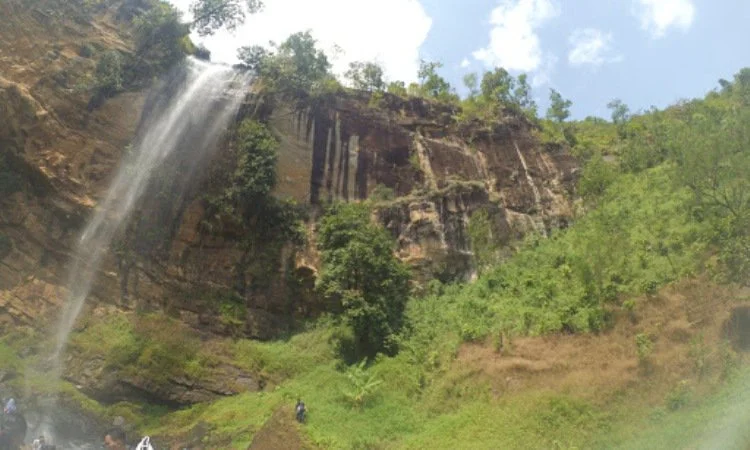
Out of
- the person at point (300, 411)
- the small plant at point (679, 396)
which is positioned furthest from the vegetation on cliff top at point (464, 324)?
the person at point (300, 411)

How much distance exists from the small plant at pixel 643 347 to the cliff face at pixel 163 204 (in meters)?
9.24

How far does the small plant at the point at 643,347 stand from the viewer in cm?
1368

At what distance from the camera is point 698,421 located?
36.9ft

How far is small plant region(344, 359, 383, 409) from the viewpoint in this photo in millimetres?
15625

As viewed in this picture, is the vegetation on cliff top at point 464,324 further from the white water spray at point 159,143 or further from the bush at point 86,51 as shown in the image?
the white water spray at point 159,143

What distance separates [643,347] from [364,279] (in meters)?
8.09

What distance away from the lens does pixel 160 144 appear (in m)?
22.1

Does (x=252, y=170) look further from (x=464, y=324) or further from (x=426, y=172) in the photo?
(x=464, y=324)

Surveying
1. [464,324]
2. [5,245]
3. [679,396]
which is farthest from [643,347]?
[5,245]

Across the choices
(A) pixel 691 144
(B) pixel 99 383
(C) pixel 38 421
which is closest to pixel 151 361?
(B) pixel 99 383

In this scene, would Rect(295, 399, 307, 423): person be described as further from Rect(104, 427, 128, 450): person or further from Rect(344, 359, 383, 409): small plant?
Rect(104, 427, 128, 450): person

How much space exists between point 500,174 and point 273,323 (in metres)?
12.6

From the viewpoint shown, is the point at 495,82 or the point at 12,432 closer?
the point at 12,432

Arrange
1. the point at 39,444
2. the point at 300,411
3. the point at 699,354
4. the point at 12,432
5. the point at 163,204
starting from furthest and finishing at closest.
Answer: the point at 163,204, the point at 300,411, the point at 699,354, the point at 39,444, the point at 12,432
